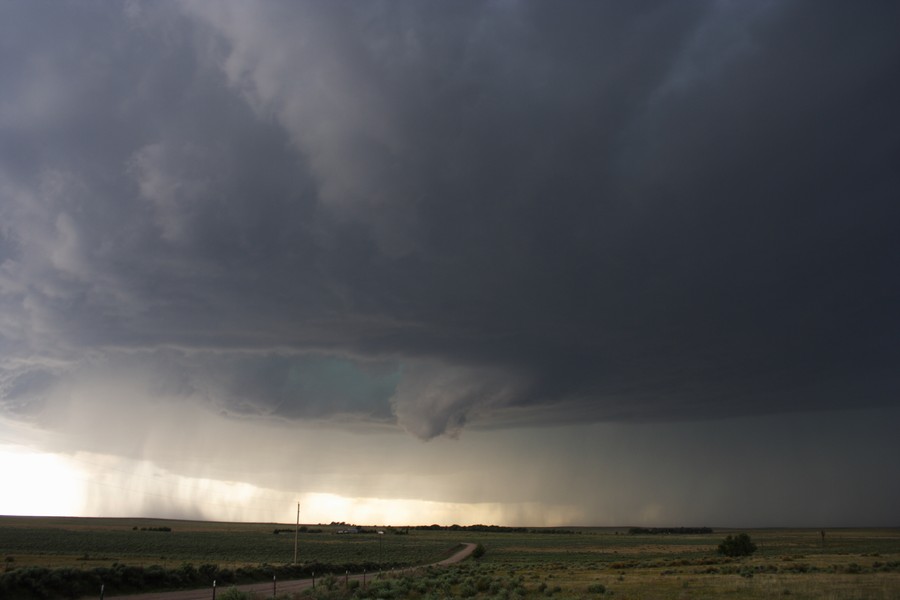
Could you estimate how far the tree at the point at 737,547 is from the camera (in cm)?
8462

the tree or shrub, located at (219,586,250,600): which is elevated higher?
shrub, located at (219,586,250,600)

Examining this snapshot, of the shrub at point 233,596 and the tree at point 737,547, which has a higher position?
the shrub at point 233,596

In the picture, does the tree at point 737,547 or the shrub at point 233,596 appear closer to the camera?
the shrub at point 233,596

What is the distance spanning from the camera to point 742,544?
85.6 meters

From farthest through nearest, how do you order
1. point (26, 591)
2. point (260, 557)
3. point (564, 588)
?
point (260, 557) < point (564, 588) < point (26, 591)

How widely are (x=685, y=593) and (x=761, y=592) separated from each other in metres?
3.85

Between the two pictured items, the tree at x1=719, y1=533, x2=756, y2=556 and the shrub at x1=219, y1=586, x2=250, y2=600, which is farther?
the tree at x1=719, y1=533, x2=756, y2=556

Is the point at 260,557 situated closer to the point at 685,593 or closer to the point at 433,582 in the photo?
the point at 433,582

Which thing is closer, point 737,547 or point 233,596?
point 233,596

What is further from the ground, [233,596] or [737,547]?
[233,596]

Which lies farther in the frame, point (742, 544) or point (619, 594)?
point (742, 544)

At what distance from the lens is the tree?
8462cm

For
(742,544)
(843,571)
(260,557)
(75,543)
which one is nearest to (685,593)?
(843,571)

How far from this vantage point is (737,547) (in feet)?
278
